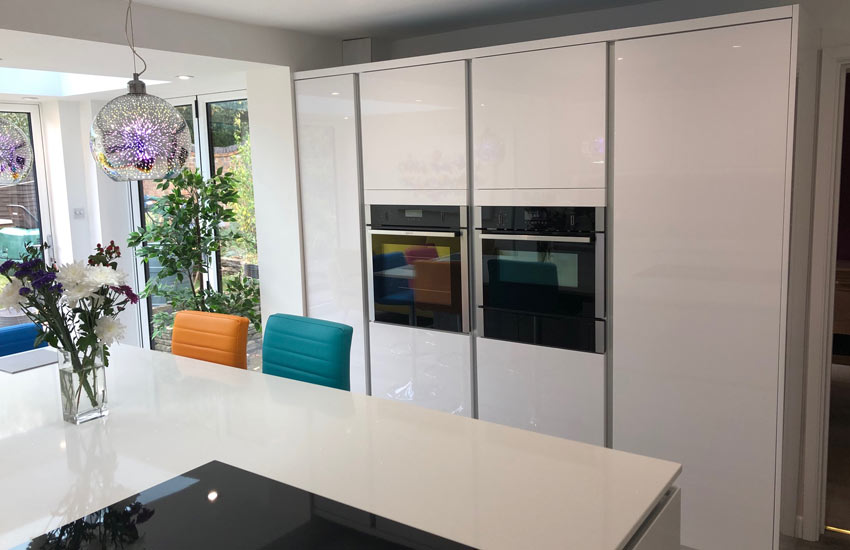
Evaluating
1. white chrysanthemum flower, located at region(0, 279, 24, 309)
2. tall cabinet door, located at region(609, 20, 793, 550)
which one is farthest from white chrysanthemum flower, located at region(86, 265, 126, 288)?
tall cabinet door, located at region(609, 20, 793, 550)

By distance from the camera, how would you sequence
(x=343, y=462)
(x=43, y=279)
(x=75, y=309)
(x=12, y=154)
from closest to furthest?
(x=343, y=462) < (x=43, y=279) < (x=75, y=309) < (x=12, y=154)

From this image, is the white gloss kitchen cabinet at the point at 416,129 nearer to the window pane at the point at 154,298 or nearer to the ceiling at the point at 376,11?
the ceiling at the point at 376,11

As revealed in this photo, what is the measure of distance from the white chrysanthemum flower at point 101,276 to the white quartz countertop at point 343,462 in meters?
0.46

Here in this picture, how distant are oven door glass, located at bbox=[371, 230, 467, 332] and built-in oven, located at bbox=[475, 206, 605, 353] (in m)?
0.13

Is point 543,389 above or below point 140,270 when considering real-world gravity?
below

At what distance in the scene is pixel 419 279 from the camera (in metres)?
3.94

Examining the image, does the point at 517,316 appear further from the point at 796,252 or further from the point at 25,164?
the point at 25,164

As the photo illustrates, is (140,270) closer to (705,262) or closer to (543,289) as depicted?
(543,289)

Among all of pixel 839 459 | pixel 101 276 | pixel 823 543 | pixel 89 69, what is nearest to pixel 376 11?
pixel 89 69

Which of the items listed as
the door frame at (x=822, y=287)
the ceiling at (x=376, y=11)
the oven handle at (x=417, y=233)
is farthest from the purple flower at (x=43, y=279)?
the door frame at (x=822, y=287)

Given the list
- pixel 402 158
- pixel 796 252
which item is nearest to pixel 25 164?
pixel 402 158

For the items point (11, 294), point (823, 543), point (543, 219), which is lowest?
point (823, 543)

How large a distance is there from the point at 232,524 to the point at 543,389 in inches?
84.7

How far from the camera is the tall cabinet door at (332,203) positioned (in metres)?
4.08
